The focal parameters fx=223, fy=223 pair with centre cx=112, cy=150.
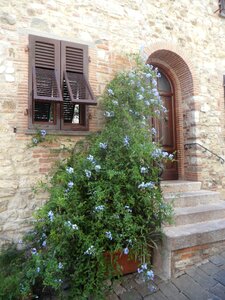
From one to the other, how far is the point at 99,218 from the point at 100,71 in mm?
2664

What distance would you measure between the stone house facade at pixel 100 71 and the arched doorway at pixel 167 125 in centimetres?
3

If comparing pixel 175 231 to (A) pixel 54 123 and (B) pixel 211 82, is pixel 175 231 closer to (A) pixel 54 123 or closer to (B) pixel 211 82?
(A) pixel 54 123

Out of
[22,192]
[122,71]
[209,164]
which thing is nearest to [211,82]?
[209,164]

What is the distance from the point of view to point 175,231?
3033 mm

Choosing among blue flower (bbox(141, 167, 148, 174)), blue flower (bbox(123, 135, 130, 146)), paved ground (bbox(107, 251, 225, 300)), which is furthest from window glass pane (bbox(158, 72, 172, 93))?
paved ground (bbox(107, 251, 225, 300))

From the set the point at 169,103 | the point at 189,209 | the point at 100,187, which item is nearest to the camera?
the point at 100,187

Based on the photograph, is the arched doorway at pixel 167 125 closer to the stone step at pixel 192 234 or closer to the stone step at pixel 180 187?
the stone step at pixel 180 187

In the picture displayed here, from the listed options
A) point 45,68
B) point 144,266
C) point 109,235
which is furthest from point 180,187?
point 45,68

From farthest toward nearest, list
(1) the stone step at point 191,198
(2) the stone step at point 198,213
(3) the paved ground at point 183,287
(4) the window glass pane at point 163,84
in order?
(4) the window glass pane at point 163,84 < (1) the stone step at point 191,198 < (2) the stone step at point 198,213 < (3) the paved ground at point 183,287

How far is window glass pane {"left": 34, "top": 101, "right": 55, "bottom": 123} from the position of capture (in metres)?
3.55

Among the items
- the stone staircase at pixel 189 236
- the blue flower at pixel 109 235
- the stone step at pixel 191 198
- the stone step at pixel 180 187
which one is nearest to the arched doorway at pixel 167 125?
the stone step at pixel 180 187

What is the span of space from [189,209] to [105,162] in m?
1.68

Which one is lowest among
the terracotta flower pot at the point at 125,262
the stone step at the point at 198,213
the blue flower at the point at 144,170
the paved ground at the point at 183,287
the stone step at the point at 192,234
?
the paved ground at the point at 183,287

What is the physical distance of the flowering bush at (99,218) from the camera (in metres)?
2.37
